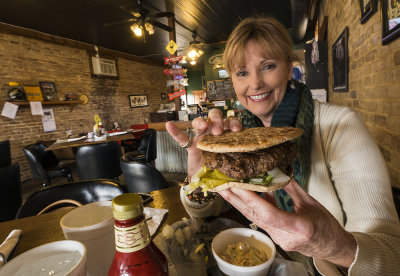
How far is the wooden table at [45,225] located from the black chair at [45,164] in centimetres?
287

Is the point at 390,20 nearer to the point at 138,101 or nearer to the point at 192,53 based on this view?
the point at 192,53

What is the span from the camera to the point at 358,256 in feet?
2.36

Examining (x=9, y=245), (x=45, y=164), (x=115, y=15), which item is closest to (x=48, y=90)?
(x=115, y=15)

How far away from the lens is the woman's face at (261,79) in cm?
133

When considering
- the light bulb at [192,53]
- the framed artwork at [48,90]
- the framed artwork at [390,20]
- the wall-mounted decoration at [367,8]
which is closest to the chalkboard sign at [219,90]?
the light bulb at [192,53]

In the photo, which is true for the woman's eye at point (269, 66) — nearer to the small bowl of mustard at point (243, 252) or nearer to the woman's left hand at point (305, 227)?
the woman's left hand at point (305, 227)

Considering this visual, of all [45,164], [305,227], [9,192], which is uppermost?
[305,227]

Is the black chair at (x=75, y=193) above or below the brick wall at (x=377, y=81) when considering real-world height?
below

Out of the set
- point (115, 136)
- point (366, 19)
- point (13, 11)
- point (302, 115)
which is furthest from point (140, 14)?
point (302, 115)

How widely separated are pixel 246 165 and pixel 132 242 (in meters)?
0.60

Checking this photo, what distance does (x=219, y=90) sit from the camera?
8641 mm

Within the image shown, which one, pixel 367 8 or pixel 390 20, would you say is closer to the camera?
pixel 390 20

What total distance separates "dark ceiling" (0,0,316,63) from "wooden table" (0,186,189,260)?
165 inches

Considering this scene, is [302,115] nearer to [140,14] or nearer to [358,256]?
[358,256]
